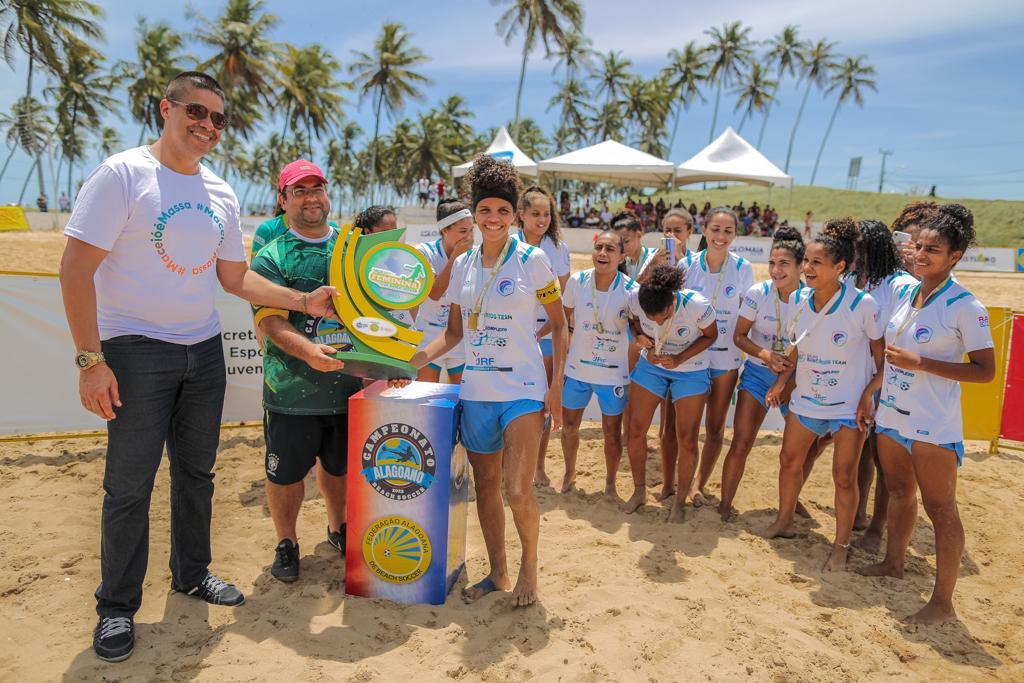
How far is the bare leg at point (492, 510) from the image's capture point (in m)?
3.13

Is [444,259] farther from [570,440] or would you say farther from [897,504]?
[897,504]

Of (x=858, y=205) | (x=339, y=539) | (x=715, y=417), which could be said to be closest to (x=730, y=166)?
(x=715, y=417)

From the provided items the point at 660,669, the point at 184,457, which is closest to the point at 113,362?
the point at 184,457

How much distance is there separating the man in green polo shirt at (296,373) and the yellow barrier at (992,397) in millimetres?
6001

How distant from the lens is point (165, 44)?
123 ft

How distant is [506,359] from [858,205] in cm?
5891

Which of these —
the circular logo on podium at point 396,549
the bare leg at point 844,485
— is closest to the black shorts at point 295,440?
the circular logo on podium at point 396,549

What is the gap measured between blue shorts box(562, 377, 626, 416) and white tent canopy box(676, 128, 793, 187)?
1896cm

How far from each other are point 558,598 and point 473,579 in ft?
1.78

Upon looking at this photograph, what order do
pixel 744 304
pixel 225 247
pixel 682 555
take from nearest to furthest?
pixel 225 247
pixel 682 555
pixel 744 304

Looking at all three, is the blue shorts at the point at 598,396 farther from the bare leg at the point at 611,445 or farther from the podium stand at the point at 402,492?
the podium stand at the point at 402,492

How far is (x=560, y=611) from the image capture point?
3.08 m

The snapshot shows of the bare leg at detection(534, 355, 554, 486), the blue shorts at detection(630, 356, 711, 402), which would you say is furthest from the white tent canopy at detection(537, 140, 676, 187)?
the blue shorts at detection(630, 356, 711, 402)

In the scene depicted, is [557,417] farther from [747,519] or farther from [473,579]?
[747,519]
